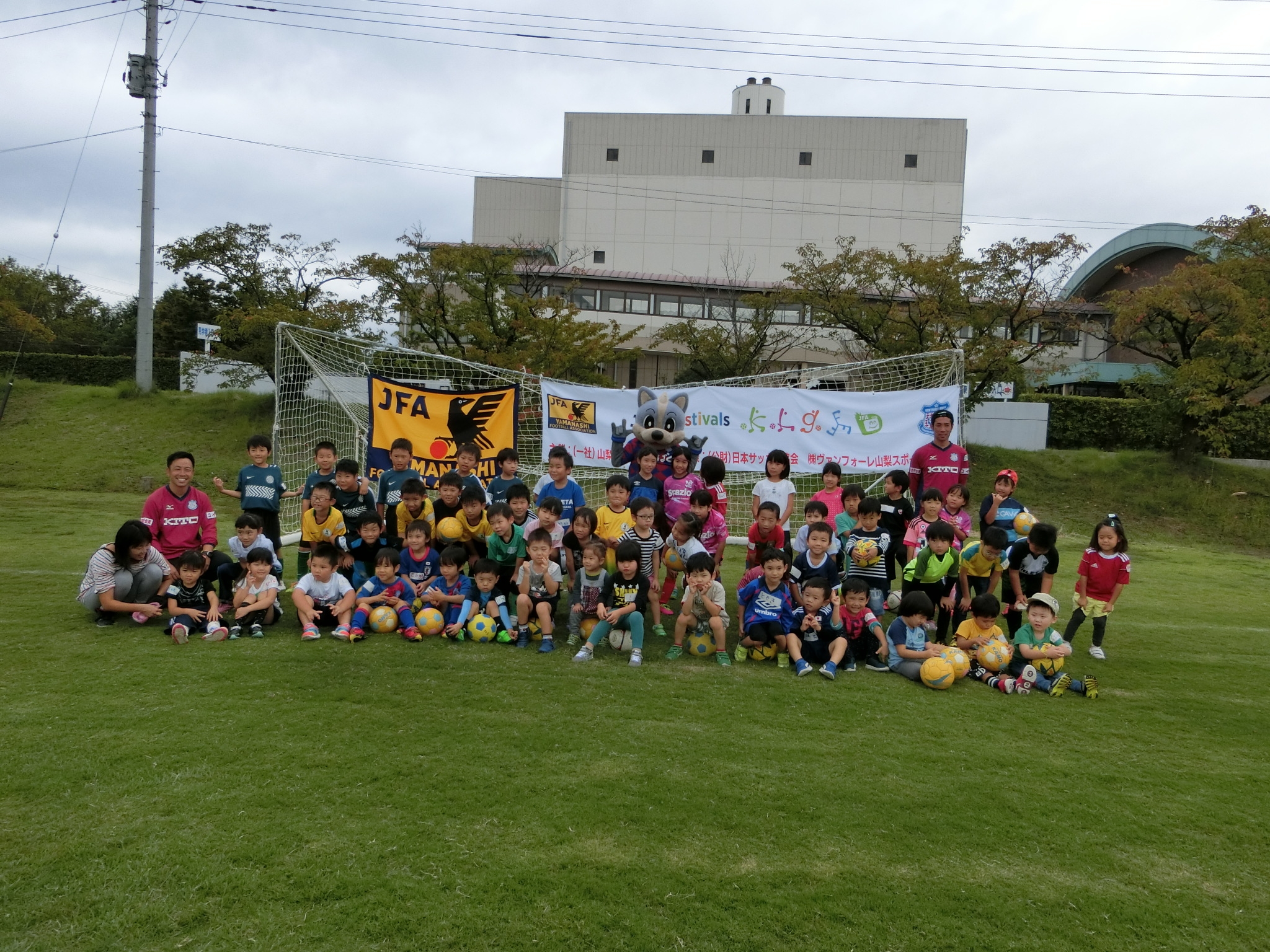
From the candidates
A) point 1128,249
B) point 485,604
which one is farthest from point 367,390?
point 1128,249

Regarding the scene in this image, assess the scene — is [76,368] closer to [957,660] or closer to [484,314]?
[484,314]

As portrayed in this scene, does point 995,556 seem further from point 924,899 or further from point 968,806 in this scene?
point 924,899

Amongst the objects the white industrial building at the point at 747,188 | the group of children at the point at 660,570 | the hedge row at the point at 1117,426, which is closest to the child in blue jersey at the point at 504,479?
the group of children at the point at 660,570

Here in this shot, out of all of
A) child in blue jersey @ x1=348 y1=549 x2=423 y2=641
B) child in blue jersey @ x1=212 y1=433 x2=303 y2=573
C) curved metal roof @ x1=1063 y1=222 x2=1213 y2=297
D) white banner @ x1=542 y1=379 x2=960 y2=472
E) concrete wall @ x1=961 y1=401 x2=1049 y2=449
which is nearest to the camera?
child in blue jersey @ x1=348 y1=549 x2=423 y2=641

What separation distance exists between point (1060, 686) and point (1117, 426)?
18145 millimetres

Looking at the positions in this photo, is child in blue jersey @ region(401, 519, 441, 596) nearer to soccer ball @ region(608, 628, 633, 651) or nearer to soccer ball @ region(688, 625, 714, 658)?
soccer ball @ region(608, 628, 633, 651)

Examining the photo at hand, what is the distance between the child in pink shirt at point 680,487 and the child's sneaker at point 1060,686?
9.43ft

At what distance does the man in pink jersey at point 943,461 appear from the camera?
22.3ft

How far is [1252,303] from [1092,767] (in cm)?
1682

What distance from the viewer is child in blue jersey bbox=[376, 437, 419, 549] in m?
6.64

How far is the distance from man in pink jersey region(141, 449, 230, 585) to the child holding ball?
6440mm

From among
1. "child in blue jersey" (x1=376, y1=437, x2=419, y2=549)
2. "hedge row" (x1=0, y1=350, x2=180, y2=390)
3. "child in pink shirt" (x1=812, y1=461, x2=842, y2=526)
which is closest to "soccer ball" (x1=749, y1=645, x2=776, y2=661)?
"child in pink shirt" (x1=812, y1=461, x2=842, y2=526)

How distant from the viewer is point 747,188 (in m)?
36.8

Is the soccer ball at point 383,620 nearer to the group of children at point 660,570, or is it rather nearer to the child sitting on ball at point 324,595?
the group of children at point 660,570
